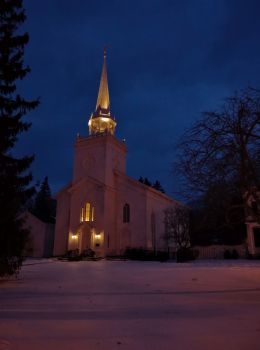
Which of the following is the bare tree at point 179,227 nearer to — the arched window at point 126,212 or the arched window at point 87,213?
the arched window at point 126,212

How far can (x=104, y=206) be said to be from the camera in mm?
39125

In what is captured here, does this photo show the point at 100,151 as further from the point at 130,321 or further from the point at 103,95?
the point at 130,321

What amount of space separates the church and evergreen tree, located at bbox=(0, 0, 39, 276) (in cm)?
2587

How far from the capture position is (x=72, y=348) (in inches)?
166

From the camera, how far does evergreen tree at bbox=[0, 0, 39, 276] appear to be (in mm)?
11773

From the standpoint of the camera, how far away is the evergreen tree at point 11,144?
38.6ft

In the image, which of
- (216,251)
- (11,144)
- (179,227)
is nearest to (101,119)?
(179,227)

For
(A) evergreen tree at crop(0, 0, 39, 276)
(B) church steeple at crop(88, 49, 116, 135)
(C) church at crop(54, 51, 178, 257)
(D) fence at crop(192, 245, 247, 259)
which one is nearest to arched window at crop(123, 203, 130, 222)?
(C) church at crop(54, 51, 178, 257)

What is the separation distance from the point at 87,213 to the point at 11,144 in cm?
2838

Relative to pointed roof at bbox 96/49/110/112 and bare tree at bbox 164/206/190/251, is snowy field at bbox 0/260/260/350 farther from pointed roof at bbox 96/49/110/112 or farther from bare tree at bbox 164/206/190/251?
pointed roof at bbox 96/49/110/112

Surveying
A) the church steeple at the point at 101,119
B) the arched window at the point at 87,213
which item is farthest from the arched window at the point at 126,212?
the church steeple at the point at 101,119

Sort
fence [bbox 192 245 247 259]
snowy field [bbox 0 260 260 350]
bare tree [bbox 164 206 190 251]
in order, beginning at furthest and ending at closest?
bare tree [bbox 164 206 190 251] < fence [bbox 192 245 247 259] < snowy field [bbox 0 260 260 350]

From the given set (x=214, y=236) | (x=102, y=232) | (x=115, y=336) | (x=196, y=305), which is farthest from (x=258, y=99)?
(x=214, y=236)

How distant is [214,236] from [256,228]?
59.4 ft
